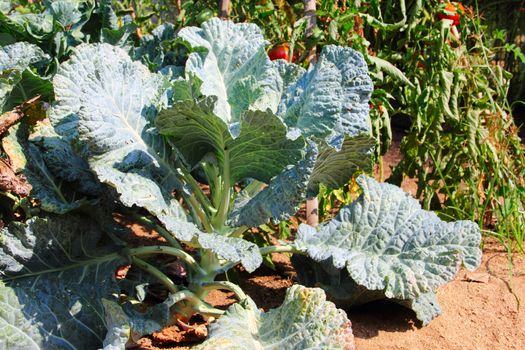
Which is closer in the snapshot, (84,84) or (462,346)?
(84,84)

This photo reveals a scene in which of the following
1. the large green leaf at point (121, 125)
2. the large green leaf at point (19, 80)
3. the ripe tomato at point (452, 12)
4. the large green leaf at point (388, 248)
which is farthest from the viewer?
the ripe tomato at point (452, 12)

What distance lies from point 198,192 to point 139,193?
42cm

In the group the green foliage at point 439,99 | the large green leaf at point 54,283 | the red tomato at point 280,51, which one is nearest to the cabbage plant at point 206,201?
the large green leaf at point 54,283

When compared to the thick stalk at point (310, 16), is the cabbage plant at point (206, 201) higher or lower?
lower

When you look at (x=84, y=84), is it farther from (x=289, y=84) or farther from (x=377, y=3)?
(x=377, y=3)

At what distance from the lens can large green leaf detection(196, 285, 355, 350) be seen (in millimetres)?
1886

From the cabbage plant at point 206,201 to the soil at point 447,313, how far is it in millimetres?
116

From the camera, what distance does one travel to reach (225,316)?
2027 millimetres

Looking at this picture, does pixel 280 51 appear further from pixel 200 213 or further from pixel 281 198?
pixel 281 198

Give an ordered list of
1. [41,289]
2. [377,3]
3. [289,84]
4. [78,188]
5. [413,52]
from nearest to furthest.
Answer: [41,289]
[78,188]
[289,84]
[377,3]
[413,52]

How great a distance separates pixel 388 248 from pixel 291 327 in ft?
1.86

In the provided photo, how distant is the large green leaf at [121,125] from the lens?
6.63ft

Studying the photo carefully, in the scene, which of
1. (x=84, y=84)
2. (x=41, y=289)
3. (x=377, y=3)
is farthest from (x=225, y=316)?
(x=377, y=3)

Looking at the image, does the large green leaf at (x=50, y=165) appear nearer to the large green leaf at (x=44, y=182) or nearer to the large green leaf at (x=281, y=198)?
the large green leaf at (x=44, y=182)
